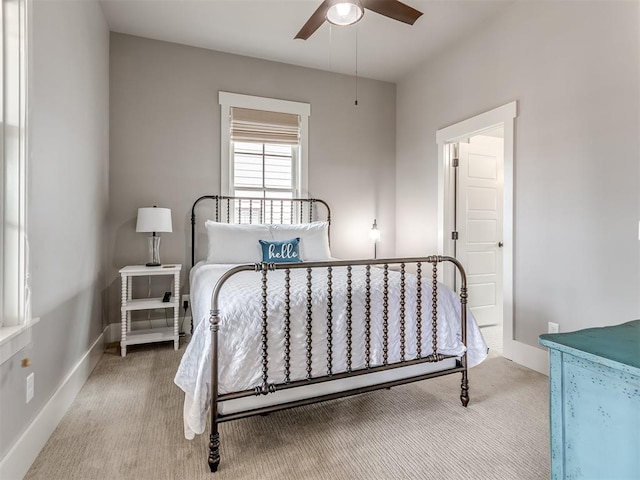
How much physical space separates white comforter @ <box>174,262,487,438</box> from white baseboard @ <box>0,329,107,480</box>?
2.24 feet

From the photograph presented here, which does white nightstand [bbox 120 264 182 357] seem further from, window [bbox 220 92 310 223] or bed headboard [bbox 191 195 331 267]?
window [bbox 220 92 310 223]

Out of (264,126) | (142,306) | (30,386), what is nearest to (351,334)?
(30,386)

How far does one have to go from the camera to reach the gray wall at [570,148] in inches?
86.6

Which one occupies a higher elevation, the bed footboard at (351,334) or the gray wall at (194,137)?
the gray wall at (194,137)

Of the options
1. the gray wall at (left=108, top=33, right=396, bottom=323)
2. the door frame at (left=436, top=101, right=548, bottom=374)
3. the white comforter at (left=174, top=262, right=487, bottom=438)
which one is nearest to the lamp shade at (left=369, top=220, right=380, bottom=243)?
the gray wall at (left=108, top=33, right=396, bottom=323)

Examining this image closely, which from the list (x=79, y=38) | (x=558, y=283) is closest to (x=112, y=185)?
(x=79, y=38)

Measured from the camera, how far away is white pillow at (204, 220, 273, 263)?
3199 mm

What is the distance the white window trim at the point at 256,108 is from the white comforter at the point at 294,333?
184cm

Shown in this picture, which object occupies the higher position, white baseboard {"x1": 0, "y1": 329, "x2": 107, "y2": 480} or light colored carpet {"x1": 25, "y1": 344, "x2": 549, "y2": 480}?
white baseboard {"x1": 0, "y1": 329, "x2": 107, "y2": 480}

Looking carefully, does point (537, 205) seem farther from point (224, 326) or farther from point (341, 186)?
point (224, 326)

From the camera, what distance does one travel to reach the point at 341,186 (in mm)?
4297

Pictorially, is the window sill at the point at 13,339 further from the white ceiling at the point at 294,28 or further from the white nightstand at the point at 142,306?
the white ceiling at the point at 294,28

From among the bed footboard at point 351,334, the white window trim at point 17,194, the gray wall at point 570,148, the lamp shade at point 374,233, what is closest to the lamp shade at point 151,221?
the white window trim at point 17,194

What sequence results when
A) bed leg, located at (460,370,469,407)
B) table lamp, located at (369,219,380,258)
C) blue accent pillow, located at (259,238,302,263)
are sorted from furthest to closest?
1. table lamp, located at (369,219,380,258)
2. blue accent pillow, located at (259,238,302,263)
3. bed leg, located at (460,370,469,407)
